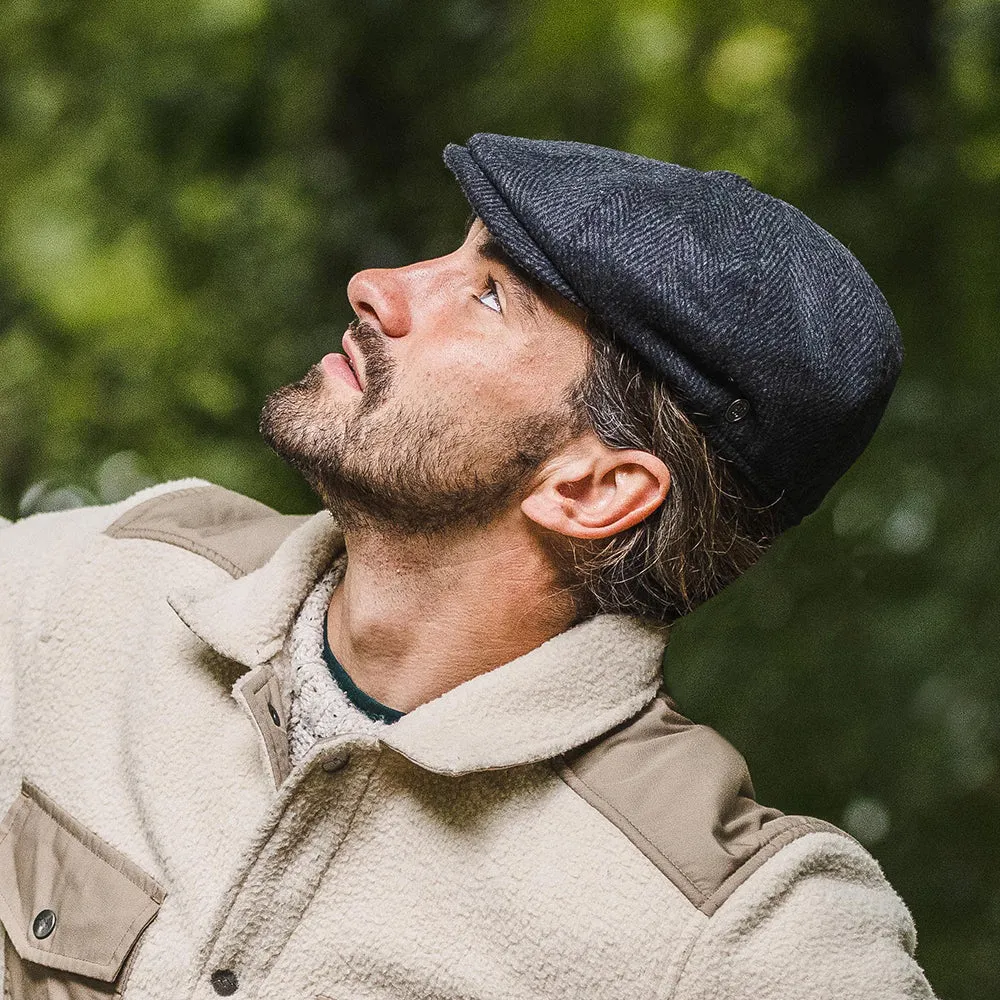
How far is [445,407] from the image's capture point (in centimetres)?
143

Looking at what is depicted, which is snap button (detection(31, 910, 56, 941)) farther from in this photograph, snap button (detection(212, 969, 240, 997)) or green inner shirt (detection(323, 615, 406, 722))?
green inner shirt (detection(323, 615, 406, 722))

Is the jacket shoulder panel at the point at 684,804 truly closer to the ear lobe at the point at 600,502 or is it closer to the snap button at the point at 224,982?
A: the ear lobe at the point at 600,502

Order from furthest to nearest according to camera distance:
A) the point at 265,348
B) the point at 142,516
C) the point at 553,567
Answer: the point at 265,348 → the point at 142,516 → the point at 553,567

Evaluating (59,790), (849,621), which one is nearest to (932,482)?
(849,621)

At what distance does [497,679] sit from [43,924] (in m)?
0.62

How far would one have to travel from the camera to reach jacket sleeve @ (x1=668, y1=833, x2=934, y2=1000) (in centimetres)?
123

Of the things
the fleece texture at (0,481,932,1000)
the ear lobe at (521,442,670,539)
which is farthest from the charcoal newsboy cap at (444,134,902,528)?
the fleece texture at (0,481,932,1000)

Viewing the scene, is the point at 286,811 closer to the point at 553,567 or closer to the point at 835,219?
the point at 553,567

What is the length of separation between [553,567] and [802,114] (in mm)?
1559

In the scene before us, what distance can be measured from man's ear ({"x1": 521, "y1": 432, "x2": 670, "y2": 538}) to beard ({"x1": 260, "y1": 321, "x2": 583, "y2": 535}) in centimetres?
2

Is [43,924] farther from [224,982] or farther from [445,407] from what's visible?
[445,407]

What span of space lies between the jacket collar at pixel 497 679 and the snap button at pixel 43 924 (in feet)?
1.21

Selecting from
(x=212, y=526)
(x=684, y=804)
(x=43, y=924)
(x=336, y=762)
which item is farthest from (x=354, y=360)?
→ (x=43, y=924)

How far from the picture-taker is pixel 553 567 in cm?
154
